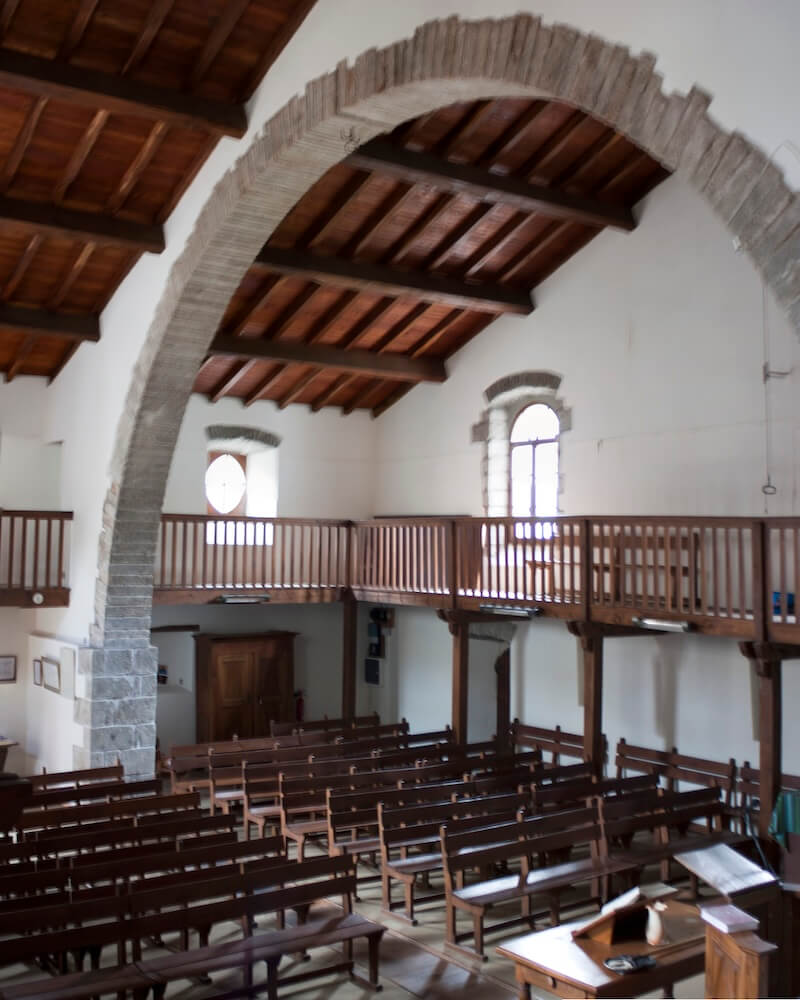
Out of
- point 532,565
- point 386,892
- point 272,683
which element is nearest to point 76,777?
point 386,892

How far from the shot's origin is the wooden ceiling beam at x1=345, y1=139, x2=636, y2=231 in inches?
388

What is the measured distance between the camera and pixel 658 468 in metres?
12.0

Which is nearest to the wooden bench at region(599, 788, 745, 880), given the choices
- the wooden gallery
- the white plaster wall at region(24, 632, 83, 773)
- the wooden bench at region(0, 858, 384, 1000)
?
the wooden gallery

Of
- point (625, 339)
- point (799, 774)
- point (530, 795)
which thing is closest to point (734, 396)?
point (625, 339)

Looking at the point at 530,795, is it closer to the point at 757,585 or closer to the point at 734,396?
the point at 757,585

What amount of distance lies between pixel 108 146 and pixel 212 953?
287 inches

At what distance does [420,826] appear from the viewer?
309 inches

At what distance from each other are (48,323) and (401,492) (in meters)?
6.29

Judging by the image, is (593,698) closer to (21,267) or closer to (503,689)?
(503,689)

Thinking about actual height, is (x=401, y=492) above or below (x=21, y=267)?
below

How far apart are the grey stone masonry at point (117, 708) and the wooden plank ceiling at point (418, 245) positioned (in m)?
4.31

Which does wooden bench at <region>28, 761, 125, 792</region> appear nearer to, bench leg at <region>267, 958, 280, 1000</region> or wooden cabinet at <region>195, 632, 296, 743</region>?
bench leg at <region>267, 958, 280, 1000</region>

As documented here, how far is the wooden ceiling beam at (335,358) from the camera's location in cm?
1369

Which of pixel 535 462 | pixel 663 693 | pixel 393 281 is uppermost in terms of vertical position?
pixel 393 281
